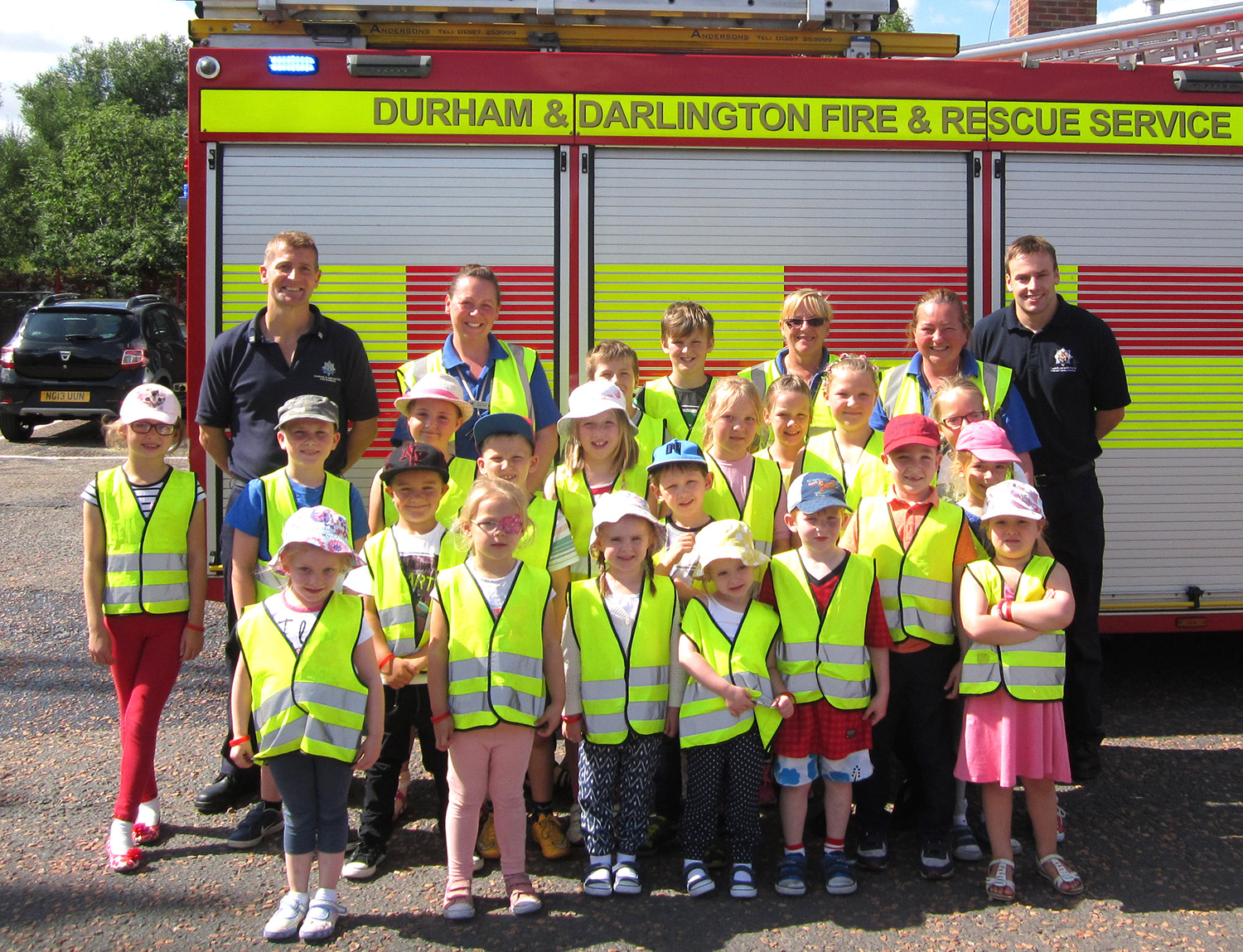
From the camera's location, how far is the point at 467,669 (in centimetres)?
317

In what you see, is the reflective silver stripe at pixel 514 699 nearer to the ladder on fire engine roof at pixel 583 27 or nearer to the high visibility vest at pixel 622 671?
the high visibility vest at pixel 622 671

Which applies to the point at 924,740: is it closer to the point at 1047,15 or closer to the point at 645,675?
the point at 645,675

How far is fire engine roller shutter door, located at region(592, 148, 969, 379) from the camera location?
4633 millimetres

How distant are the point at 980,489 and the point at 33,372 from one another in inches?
513

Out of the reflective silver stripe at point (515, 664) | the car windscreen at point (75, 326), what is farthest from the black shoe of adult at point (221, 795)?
the car windscreen at point (75, 326)

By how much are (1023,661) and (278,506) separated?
241 cm

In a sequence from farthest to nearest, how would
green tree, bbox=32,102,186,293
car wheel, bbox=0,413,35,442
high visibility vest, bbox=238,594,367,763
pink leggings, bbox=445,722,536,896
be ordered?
green tree, bbox=32,102,186,293, car wheel, bbox=0,413,35,442, pink leggings, bbox=445,722,536,896, high visibility vest, bbox=238,594,367,763

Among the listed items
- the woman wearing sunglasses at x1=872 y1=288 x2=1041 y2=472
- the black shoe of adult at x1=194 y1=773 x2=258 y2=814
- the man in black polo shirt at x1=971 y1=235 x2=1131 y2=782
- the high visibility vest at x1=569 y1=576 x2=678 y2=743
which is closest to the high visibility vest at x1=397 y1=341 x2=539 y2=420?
the high visibility vest at x1=569 y1=576 x2=678 y2=743

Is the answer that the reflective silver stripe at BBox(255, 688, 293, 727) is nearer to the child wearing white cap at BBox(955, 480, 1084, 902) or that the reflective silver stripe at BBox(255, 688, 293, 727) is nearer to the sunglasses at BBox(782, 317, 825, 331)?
the child wearing white cap at BBox(955, 480, 1084, 902)

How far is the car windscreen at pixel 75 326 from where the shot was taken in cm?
1340

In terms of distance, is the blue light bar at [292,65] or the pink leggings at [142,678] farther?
the blue light bar at [292,65]

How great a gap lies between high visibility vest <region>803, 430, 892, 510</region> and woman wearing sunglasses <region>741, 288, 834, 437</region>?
0.19m

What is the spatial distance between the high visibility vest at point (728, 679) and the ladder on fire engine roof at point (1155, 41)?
502 centimetres

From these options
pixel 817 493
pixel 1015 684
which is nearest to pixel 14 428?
pixel 817 493
